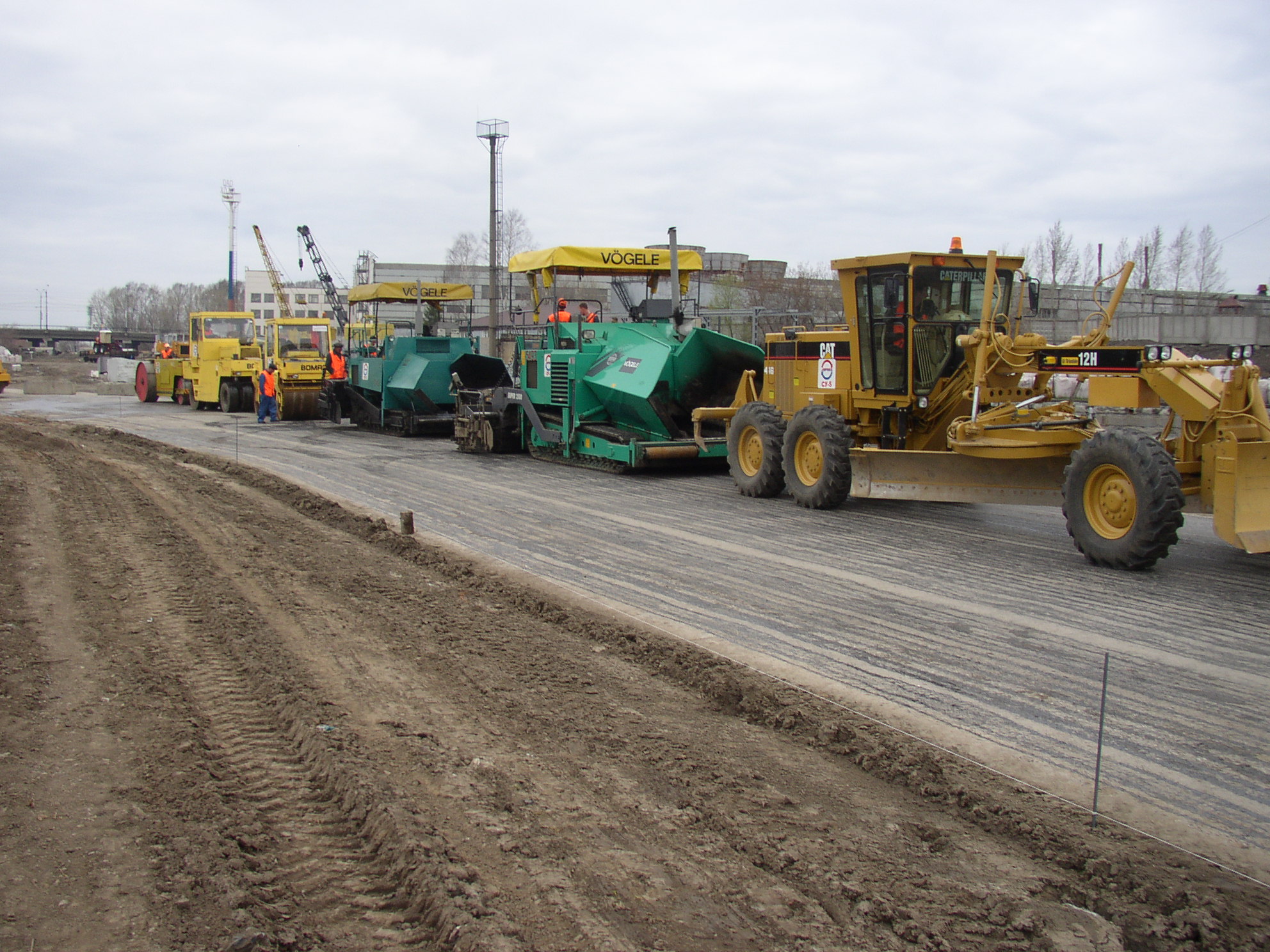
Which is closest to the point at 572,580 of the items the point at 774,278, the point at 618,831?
the point at 618,831

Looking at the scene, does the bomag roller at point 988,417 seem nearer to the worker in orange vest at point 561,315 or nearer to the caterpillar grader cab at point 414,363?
the worker in orange vest at point 561,315

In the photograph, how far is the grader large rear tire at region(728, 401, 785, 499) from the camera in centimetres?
1132

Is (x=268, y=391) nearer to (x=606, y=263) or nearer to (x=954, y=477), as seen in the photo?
(x=606, y=263)

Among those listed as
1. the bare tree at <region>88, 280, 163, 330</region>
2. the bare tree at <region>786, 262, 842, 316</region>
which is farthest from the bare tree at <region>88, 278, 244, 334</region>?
the bare tree at <region>786, 262, 842, 316</region>

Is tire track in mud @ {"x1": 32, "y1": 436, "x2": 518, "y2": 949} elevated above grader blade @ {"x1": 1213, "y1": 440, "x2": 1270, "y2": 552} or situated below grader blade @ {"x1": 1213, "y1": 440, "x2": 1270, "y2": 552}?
below

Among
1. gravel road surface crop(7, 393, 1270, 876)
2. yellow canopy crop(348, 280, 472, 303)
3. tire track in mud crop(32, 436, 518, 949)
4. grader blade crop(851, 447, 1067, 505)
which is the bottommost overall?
tire track in mud crop(32, 436, 518, 949)

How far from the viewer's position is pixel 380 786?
377cm

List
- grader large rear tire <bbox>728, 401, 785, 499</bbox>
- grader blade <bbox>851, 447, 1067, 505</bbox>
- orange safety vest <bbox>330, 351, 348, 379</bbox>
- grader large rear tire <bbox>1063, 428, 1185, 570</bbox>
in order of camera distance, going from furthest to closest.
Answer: orange safety vest <bbox>330, 351, 348, 379</bbox> → grader large rear tire <bbox>728, 401, 785, 499</bbox> → grader blade <bbox>851, 447, 1067, 505</bbox> → grader large rear tire <bbox>1063, 428, 1185, 570</bbox>

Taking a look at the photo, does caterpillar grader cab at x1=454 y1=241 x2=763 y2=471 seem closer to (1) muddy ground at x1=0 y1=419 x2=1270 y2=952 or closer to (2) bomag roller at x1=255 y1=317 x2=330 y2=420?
(1) muddy ground at x1=0 y1=419 x2=1270 y2=952

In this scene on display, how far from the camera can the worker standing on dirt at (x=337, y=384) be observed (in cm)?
2244

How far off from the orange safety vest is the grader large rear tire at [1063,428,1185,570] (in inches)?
711

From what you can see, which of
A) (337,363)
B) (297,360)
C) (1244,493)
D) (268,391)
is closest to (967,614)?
(1244,493)

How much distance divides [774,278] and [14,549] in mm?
38407

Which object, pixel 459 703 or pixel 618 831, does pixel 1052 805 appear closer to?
pixel 618 831
